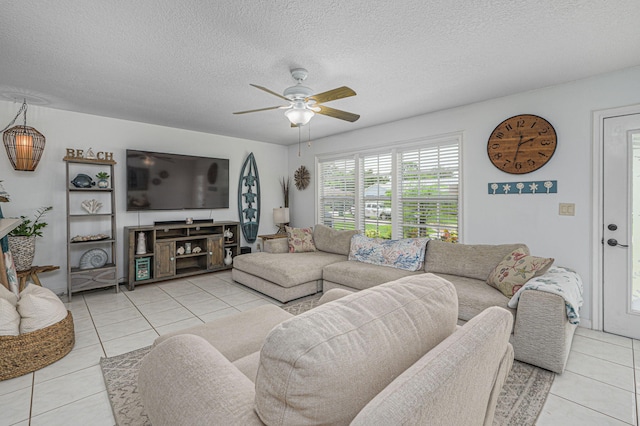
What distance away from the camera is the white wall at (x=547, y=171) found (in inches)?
114

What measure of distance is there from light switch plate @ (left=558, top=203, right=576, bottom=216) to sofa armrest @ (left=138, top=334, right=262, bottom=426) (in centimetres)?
346

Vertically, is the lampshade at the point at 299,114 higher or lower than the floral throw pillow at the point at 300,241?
higher

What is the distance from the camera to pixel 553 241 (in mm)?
3119

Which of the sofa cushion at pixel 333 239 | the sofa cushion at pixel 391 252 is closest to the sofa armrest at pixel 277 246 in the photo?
the sofa cushion at pixel 333 239

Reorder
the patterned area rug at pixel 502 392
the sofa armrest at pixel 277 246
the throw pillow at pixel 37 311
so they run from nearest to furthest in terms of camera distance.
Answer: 1. the patterned area rug at pixel 502 392
2. the throw pillow at pixel 37 311
3. the sofa armrest at pixel 277 246

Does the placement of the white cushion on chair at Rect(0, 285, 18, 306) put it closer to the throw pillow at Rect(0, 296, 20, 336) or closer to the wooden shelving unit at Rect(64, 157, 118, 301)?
the throw pillow at Rect(0, 296, 20, 336)

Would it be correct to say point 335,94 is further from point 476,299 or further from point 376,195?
point 376,195

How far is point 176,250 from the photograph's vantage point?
4613 millimetres

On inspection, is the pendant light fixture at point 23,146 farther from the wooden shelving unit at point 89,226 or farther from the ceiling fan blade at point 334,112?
the ceiling fan blade at point 334,112

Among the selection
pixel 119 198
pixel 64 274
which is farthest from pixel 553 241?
pixel 64 274

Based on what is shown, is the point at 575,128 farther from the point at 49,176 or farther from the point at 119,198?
the point at 49,176

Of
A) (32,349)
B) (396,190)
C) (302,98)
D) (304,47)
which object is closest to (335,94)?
(302,98)

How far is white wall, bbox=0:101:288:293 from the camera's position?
368 centimetres

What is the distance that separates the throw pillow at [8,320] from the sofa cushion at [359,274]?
2810 mm
